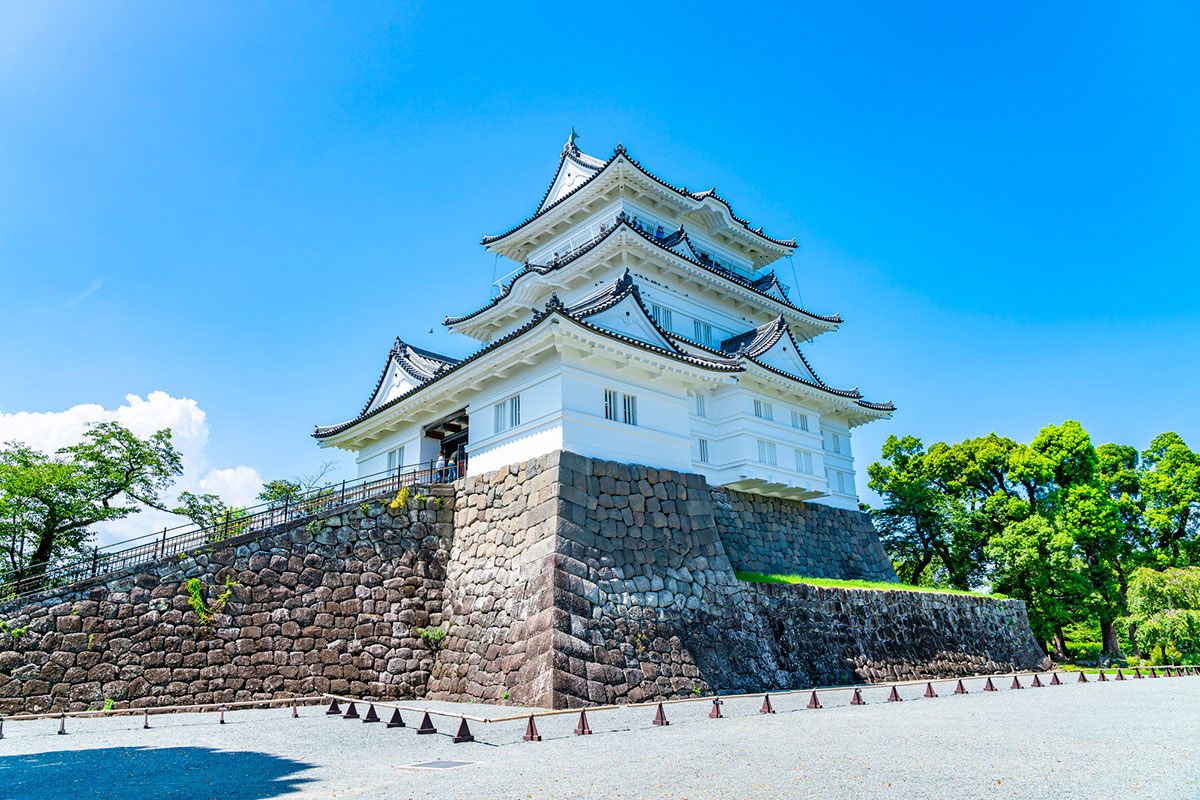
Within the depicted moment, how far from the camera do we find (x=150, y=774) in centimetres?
803

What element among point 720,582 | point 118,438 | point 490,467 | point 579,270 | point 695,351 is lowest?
point 720,582

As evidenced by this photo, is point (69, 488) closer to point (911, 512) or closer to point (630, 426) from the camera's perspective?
point (630, 426)

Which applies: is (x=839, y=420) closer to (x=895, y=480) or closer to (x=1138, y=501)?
(x=895, y=480)

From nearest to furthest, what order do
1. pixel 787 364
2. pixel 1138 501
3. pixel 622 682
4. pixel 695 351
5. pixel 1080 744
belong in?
pixel 1080 744 < pixel 622 682 < pixel 695 351 < pixel 787 364 < pixel 1138 501

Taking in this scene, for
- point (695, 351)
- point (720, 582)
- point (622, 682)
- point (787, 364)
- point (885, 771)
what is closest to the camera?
point (885, 771)

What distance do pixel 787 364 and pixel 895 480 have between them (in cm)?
1309

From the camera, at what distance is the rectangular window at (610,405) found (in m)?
17.4

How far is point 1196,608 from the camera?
87.1 feet

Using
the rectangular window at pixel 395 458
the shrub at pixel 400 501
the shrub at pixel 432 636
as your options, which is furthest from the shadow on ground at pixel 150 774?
the rectangular window at pixel 395 458

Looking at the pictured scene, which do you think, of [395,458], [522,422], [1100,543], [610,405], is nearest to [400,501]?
[522,422]

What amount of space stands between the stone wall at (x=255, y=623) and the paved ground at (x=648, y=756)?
1.09 m

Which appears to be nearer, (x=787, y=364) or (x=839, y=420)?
(x=787, y=364)

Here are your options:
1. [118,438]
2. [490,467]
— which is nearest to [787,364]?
[490,467]

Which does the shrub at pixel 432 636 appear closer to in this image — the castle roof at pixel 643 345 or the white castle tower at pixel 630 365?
the white castle tower at pixel 630 365
